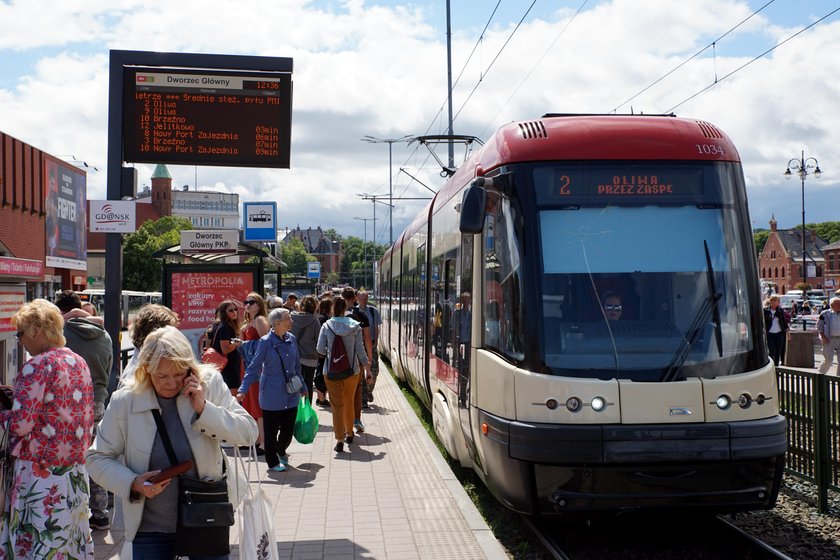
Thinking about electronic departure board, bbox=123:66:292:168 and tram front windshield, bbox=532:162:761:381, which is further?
electronic departure board, bbox=123:66:292:168

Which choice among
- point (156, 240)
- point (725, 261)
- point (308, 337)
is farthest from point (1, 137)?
point (156, 240)

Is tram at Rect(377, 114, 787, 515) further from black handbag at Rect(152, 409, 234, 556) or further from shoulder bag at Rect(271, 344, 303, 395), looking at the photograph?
Result: black handbag at Rect(152, 409, 234, 556)

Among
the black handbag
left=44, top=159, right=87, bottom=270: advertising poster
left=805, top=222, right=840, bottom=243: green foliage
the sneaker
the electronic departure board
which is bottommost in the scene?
the sneaker

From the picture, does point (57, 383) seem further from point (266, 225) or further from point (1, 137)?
point (1, 137)

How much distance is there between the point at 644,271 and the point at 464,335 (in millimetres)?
2000

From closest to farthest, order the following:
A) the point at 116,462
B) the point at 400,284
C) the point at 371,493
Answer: the point at 116,462, the point at 371,493, the point at 400,284

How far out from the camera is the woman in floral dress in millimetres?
4336

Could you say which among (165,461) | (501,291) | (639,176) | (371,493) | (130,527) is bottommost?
(371,493)

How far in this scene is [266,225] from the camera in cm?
2414

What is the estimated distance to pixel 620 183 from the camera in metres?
6.92

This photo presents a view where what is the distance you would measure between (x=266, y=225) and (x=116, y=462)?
20535 millimetres

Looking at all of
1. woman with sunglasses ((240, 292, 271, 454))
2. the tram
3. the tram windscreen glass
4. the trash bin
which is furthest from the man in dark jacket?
the trash bin

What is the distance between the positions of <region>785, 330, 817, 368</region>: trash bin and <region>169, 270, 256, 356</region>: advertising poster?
14.0 meters

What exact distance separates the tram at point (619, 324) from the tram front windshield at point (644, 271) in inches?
0.4
